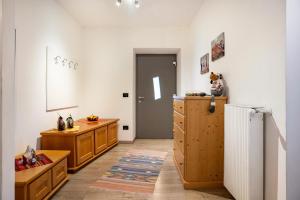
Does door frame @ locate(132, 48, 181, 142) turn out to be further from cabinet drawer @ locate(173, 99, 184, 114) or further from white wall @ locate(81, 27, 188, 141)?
cabinet drawer @ locate(173, 99, 184, 114)

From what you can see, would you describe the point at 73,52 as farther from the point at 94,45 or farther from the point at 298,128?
the point at 298,128

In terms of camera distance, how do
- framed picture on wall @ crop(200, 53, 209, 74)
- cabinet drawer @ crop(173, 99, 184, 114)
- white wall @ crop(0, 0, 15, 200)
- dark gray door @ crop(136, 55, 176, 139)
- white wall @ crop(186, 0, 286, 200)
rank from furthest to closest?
dark gray door @ crop(136, 55, 176, 139) → framed picture on wall @ crop(200, 53, 209, 74) → cabinet drawer @ crop(173, 99, 184, 114) → white wall @ crop(186, 0, 286, 200) → white wall @ crop(0, 0, 15, 200)

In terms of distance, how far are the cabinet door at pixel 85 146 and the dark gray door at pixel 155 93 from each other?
84.4 inches

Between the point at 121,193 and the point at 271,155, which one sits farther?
the point at 121,193

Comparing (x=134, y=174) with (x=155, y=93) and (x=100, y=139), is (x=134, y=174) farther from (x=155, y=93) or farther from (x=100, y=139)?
(x=155, y=93)

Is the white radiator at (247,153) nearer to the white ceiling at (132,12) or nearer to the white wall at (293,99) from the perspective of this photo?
the white wall at (293,99)

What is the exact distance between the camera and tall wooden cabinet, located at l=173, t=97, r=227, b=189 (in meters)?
2.62

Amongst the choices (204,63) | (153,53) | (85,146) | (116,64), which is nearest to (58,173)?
(85,146)

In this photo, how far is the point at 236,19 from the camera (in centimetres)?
245

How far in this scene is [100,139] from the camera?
4168 mm

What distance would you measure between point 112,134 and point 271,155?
351cm

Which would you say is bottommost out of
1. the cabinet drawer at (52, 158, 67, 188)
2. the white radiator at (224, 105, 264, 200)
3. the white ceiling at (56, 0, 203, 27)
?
the cabinet drawer at (52, 158, 67, 188)

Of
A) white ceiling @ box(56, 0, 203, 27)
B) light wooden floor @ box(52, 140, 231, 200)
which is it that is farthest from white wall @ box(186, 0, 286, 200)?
white ceiling @ box(56, 0, 203, 27)

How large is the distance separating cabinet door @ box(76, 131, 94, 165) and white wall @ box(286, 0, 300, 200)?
268 cm
